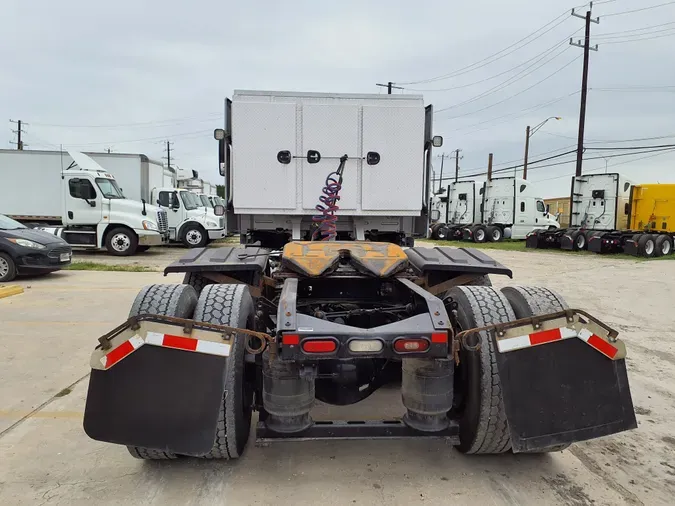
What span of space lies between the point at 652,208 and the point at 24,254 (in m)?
24.3

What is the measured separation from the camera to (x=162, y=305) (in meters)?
2.87

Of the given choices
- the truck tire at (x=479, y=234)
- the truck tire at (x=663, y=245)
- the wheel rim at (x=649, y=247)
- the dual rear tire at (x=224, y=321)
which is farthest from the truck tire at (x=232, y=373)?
the truck tire at (x=479, y=234)

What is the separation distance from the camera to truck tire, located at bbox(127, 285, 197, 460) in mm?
2861

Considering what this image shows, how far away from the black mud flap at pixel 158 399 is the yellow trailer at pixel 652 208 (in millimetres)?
24617

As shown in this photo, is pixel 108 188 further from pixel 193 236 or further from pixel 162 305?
pixel 162 305

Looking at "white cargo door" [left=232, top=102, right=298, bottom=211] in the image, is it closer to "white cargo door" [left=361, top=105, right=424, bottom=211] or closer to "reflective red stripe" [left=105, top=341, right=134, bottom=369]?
"white cargo door" [left=361, top=105, right=424, bottom=211]

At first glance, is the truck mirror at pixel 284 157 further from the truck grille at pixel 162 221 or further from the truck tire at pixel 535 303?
the truck grille at pixel 162 221

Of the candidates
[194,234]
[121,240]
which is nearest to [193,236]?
[194,234]

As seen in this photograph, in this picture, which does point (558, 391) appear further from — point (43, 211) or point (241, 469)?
point (43, 211)

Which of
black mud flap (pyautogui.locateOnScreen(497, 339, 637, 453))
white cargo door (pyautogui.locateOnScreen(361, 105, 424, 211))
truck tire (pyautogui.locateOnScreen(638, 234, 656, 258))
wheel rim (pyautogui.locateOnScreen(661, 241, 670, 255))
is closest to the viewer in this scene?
black mud flap (pyautogui.locateOnScreen(497, 339, 637, 453))

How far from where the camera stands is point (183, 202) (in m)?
19.4

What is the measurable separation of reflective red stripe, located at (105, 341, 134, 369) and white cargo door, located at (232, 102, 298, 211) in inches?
131

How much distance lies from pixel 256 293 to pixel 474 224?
2743 cm

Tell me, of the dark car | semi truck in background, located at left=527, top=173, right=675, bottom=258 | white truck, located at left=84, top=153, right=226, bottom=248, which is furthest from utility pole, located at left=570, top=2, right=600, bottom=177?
the dark car
